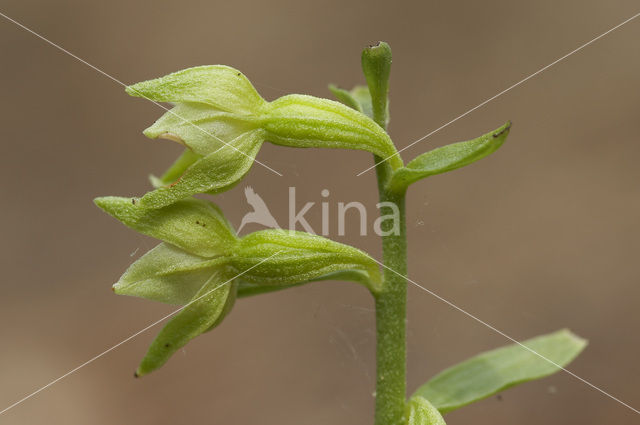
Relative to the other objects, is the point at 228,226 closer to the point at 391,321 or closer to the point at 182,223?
the point at 182,223

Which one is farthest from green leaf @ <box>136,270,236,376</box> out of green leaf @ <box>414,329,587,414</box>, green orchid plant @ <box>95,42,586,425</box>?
green leaf @ <box>414,329,587,414</box>

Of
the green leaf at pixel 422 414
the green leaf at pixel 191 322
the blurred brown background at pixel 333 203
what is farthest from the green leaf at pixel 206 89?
the blurred brown background at pixel 333 203

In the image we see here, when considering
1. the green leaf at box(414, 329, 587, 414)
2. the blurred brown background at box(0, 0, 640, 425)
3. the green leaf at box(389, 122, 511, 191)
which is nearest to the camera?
the green leaf at box(389, 122, 511, 191)

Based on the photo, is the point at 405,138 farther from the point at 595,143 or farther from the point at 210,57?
the point at 210,57

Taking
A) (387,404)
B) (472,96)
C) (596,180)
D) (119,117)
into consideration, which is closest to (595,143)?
(596,180)

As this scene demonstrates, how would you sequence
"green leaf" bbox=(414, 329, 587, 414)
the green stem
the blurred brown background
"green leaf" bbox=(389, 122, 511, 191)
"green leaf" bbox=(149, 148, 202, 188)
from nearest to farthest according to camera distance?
"green leaf" bbox=(389, 122, 511, 191)
the green stem
"green leaf" bbox=(149, 148, 202, 188)
"green leaf" bbox=(414, 329, 587, 414)
the blurred brown background

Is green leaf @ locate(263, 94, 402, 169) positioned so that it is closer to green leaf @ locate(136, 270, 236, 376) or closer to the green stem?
the green stem

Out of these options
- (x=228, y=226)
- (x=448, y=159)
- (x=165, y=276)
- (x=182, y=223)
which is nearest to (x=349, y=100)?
(x=448, y=159)
